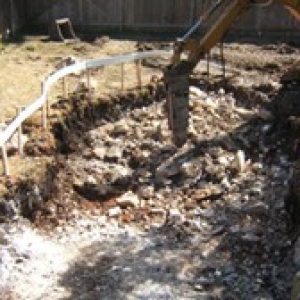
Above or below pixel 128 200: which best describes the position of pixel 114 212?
below

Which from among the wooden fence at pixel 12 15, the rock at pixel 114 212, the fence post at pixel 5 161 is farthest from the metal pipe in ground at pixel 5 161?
the wooden fence at pixel 12 15

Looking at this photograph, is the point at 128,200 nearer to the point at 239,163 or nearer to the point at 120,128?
the point at 239,163

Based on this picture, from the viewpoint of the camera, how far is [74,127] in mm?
12703

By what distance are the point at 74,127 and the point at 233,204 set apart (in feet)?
11.8

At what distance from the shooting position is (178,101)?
32.1 ft

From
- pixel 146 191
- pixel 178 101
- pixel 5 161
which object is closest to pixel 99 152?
pixel 146 191

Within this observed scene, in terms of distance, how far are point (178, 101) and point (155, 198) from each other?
210 cm

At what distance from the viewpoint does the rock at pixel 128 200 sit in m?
10.9

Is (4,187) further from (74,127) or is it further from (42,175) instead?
(74,127)

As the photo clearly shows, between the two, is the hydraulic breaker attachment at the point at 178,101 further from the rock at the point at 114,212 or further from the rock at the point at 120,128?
the rock at the point at 120,128

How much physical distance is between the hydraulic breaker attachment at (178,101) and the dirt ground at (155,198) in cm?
144

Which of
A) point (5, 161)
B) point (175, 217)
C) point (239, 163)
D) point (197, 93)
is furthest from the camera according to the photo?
point (197, 93)

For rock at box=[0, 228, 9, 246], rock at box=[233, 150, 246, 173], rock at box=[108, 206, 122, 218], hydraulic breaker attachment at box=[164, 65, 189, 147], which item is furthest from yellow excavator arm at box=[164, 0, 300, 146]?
rock at box=[0, 228, 9, 246]

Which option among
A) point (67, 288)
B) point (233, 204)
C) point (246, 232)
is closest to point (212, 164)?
point (233, 204)
